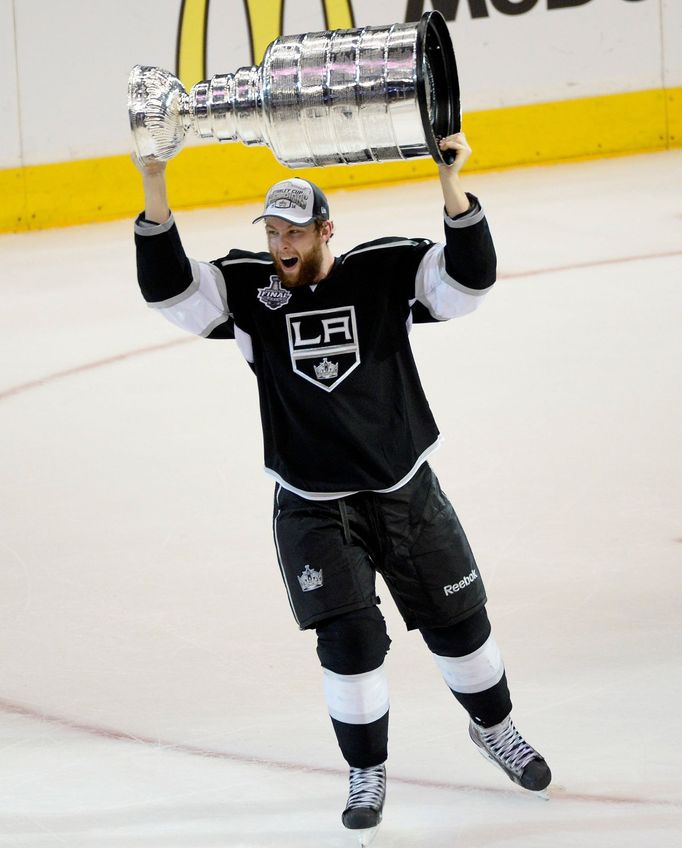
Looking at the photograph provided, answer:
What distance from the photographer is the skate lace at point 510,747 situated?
3227mm

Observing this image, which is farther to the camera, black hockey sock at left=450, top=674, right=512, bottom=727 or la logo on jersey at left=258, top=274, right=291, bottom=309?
black hockey sock at left=450, top=674, right=512, bottom=727

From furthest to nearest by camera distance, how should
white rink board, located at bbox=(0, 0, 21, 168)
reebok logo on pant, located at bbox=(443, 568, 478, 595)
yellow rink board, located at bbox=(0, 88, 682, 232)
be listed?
yellow rink board, located at bbox=(0, 88, 682, 232), white rink board, located at bbox=(0, 0, 21, 168), reebok logo on pant, located at bbox=(443, 568, 478, 595)

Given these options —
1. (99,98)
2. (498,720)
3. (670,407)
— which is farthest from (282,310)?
(99,98)

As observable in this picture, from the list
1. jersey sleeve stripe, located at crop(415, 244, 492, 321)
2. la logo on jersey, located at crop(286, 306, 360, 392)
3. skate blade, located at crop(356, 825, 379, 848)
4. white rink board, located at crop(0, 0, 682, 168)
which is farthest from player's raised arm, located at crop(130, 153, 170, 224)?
white rink board, located at crop(0, 0, 682, 168)

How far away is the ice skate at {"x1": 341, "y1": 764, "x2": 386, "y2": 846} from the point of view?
10.2 feet

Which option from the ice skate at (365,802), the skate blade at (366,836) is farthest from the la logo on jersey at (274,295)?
the skate blade at (366,836)

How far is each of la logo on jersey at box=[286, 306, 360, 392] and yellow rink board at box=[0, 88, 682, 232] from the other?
6960mm

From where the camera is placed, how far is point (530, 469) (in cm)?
529

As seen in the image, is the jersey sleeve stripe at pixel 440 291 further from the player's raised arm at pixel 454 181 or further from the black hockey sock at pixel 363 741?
the black hockey sock at pixel 363 741

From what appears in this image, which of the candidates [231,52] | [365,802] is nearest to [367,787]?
[365,802]

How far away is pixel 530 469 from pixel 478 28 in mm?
5842

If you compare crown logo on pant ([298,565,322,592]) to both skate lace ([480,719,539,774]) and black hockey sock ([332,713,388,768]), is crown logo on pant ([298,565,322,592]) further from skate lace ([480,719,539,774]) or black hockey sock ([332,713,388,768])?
skate lace ([480,719,539,774])

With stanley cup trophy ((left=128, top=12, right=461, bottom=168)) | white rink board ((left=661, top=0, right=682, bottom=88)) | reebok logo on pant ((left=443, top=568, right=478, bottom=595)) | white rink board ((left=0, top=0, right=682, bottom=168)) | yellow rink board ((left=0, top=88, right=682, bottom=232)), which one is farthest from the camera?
white rink board ((left=661, top=0, right=682, bottom=88))

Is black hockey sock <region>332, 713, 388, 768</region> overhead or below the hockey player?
below
